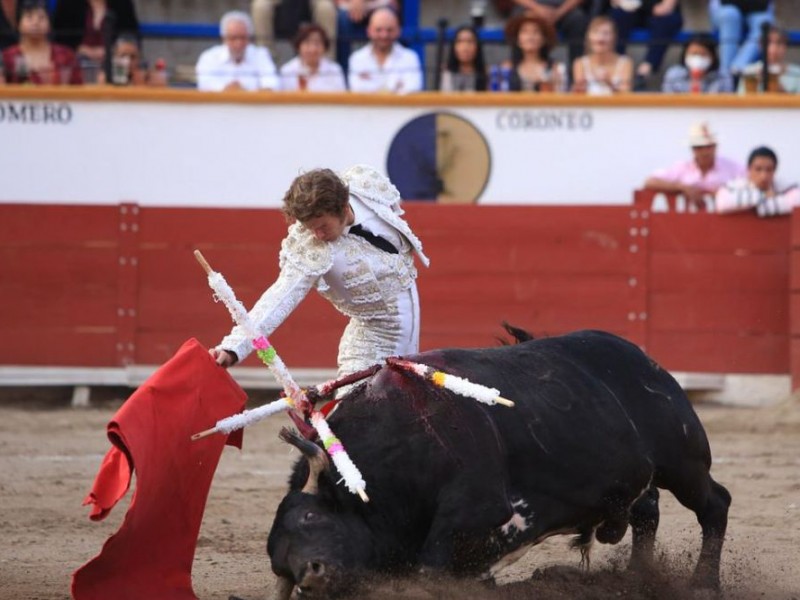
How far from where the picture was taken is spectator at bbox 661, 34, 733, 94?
9.09 meters

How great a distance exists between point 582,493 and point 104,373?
16.5ft

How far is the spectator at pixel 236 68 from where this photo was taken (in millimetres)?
9086

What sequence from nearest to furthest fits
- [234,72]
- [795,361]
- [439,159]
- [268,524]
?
1. [268,524]
2. [795,361]
3. [439,159]
4. [234,72]

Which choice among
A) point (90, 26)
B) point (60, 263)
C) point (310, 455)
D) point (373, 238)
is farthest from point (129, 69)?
point (310, 455)

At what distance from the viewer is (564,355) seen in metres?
4.05

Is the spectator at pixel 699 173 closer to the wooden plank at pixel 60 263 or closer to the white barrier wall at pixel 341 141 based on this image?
the white barrier wall at pixel 341 141

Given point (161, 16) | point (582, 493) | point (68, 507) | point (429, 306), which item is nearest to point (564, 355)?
point (582, 493)

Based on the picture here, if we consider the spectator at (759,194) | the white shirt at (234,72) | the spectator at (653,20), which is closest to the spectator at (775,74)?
the spectator at (653,20)

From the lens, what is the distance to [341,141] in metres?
9.05

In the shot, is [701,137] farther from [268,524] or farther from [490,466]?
[490,466]

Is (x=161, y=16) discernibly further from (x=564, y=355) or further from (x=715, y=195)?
(x=564, y=355)

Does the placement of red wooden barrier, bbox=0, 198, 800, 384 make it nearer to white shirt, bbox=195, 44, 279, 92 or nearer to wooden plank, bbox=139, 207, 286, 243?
wooden plank, bbox=139, 207, 286, 243

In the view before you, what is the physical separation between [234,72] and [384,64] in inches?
33.7

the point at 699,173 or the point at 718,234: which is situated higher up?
the point at 699,173
